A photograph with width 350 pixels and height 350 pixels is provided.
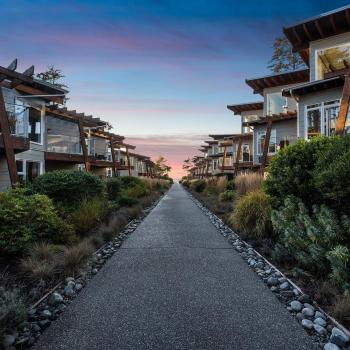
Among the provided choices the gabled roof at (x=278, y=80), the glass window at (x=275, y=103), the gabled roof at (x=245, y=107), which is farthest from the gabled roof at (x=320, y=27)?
the gabled roof at (x=245, y=107)

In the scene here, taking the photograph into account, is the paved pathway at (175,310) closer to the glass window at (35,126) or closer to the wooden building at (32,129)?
the wooden building at (32,129)

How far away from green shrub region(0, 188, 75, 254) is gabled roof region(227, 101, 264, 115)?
2859 cm

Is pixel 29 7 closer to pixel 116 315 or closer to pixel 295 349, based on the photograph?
pixel 116 315

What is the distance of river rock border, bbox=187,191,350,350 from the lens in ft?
10.7

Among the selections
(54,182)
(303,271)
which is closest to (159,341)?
(303,271)

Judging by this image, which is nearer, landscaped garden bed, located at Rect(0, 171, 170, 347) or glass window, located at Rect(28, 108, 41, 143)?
landscaped garden bed, located at Rect(0, 171, 170, 347)

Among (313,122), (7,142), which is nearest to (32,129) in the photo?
(7,142)

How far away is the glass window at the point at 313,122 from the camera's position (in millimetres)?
17500

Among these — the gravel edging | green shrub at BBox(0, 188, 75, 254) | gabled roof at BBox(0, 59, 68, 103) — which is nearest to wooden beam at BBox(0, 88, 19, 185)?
gabled roof at BBox(0, 59, 68, 103)

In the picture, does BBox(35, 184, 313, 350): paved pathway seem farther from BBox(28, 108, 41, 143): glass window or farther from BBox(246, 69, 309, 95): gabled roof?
BBox(246, 69, 309, 95): gabled roof

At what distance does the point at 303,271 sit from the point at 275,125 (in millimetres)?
22069

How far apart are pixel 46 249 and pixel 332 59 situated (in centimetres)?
1652

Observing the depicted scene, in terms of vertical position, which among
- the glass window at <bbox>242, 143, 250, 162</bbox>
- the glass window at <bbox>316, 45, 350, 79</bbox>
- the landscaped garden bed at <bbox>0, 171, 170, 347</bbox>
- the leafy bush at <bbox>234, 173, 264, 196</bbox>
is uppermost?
the glass window at <bbox>316, 45, 350, 79</bbox>

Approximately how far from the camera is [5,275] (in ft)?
16.5
